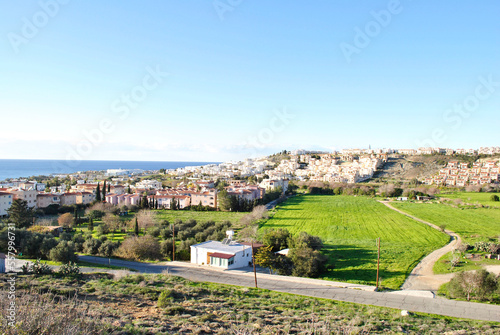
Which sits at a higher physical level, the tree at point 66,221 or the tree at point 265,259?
the tree at point 265,259

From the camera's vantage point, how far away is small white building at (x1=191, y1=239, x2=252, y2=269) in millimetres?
17922

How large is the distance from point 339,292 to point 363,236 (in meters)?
15.8

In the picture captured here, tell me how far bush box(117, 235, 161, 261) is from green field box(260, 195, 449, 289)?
35.2 ft

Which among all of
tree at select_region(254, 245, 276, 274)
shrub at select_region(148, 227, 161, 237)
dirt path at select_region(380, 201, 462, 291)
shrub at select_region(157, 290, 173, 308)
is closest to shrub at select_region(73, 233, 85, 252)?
shrub at select_region(148, 227, 161, 237)

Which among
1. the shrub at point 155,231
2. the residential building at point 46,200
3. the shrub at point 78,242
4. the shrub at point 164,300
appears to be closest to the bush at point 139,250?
the shrub at point 78,242

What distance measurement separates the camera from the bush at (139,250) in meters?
20.0

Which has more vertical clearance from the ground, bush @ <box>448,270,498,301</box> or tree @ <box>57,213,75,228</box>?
bush @ <box>448,270,498,301</box>

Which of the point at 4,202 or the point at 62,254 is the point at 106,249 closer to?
the point at 62,254

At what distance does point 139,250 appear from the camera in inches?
789

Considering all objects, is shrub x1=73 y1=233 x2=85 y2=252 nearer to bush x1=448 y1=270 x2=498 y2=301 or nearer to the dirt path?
the dirt path

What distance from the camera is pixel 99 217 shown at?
118ft

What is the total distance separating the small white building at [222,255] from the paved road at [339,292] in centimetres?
80

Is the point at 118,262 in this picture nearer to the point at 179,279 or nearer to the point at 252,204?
the point at 179,279

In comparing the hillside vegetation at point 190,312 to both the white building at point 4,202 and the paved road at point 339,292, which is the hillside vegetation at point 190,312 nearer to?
the paved road at point 339,292
